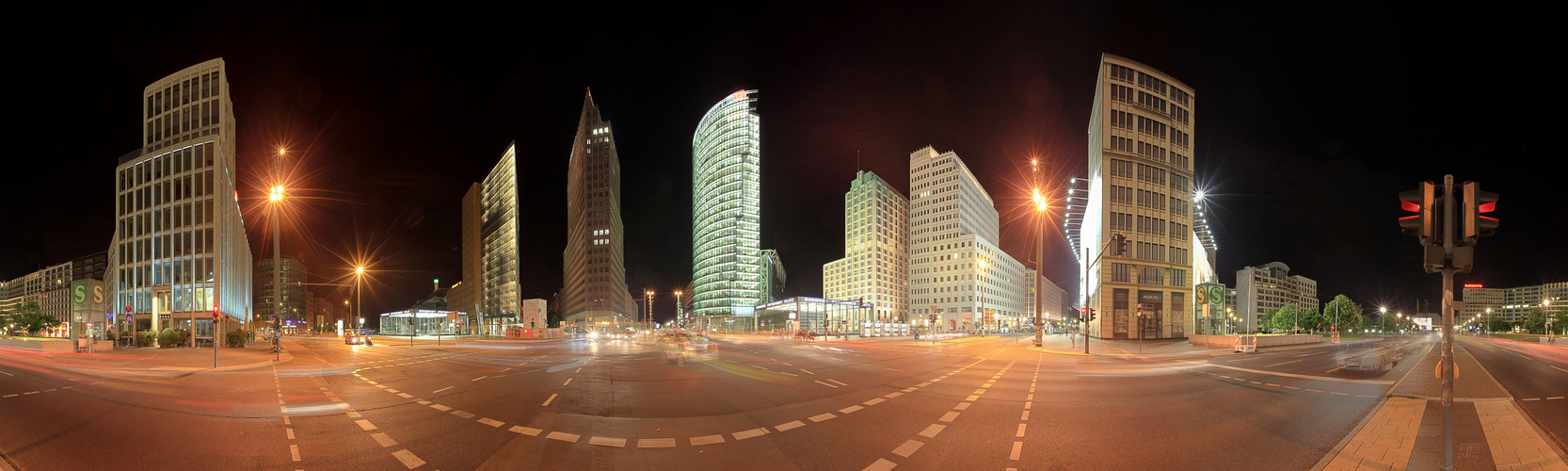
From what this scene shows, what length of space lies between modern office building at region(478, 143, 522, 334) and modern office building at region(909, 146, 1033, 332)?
9635 cm

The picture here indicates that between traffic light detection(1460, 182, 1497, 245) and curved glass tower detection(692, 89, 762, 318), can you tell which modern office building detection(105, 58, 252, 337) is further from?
curved glass tower detection(692, 89, 762, 318)

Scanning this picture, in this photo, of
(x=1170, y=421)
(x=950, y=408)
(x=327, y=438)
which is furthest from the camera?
(x=950, y=408)

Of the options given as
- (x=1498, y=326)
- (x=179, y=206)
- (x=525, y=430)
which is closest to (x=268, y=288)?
(x=179, y=206)

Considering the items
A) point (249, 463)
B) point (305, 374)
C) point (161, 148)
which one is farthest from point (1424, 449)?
point (161, 148)

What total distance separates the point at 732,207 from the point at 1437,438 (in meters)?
145

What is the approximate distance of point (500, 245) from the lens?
141000 mm

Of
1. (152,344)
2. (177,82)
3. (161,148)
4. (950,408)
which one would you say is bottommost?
(152,344)

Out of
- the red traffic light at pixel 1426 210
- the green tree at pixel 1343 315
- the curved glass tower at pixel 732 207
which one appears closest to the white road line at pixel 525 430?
the red traffic light at pixel 1426 210

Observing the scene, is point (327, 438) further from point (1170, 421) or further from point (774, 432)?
point (1170, 421)

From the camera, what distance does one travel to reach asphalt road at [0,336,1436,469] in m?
7.56

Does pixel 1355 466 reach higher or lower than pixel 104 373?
higher

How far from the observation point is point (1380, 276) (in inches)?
4252

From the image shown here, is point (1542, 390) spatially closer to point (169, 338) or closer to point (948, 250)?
point (169, 338)

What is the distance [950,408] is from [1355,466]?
5.78m
